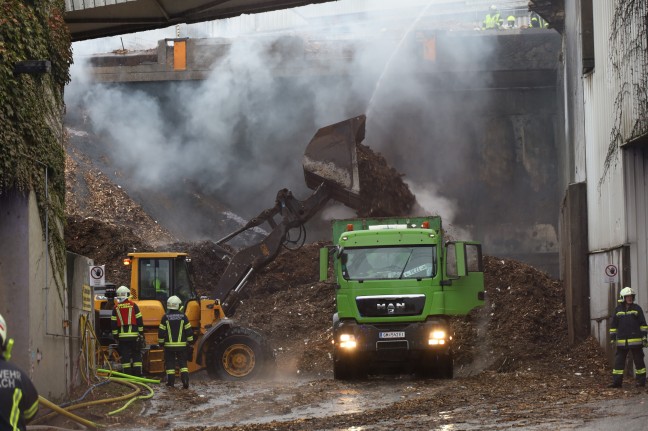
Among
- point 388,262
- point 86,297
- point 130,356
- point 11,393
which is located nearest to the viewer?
point 11,393

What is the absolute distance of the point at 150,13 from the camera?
67.6 feet

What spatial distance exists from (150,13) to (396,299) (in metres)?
7.20

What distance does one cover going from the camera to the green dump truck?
19969mm

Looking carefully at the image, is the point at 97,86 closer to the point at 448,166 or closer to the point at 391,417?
the point at 448,166

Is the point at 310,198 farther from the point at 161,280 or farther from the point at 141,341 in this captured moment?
the point at 141,341

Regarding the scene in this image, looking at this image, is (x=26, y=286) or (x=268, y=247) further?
(x=268, y=247)

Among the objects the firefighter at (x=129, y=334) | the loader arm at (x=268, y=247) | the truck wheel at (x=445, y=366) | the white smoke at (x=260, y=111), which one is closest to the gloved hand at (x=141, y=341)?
the firefighter at (x=129, y=334)

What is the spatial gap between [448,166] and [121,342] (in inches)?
890

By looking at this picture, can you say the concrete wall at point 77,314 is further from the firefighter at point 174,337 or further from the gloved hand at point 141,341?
the firefighter at point 174,337

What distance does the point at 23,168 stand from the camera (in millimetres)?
14461

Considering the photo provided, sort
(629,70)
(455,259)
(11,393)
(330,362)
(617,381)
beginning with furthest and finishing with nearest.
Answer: (330,362) < (455,259) < (629,70) < (617,381) < (11,393)

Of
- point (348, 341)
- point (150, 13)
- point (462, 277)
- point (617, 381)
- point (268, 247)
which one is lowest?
point (617, 381)

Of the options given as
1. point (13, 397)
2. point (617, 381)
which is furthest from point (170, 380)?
point (13, 397)

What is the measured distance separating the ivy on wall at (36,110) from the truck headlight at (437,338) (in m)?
6.90
